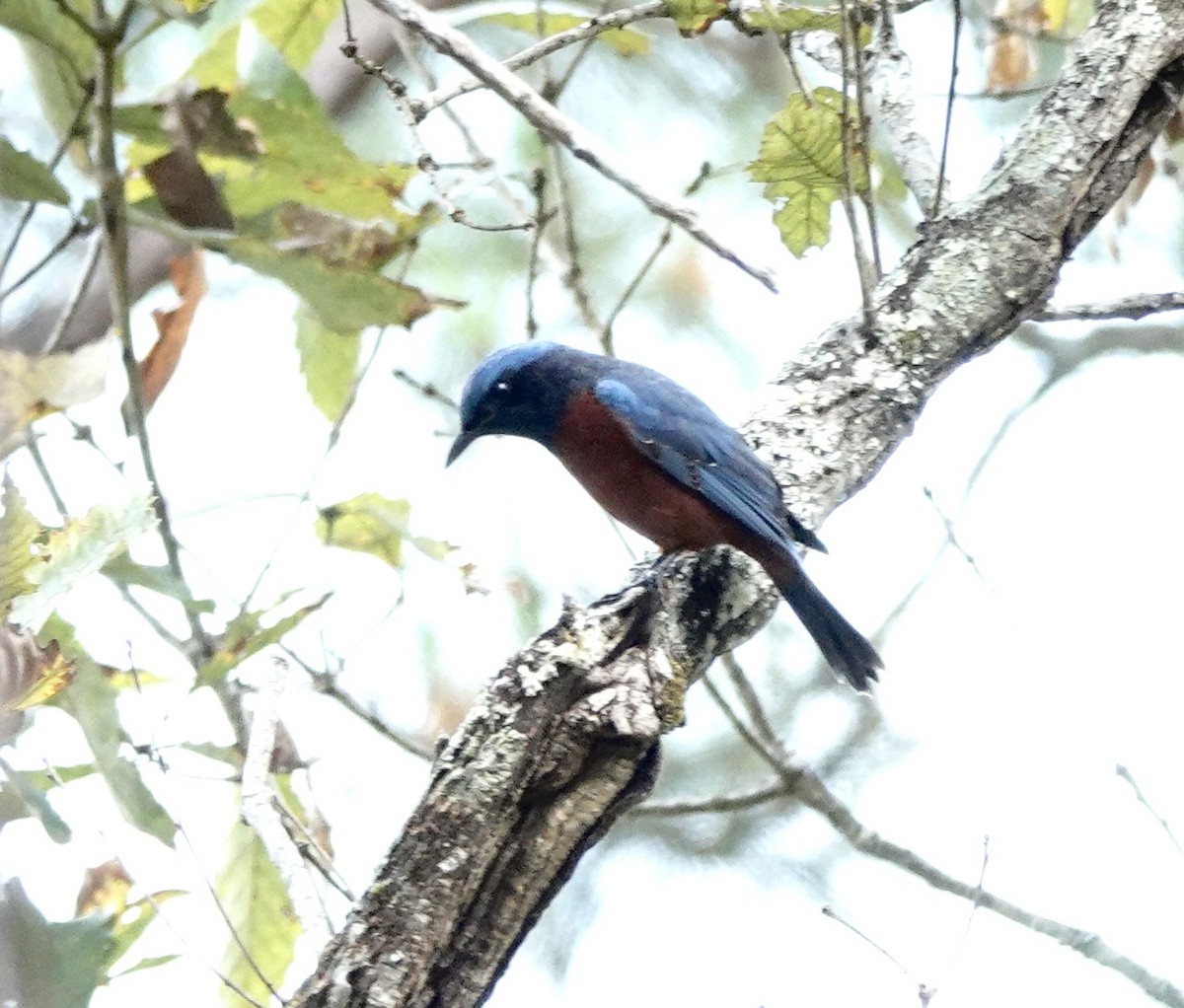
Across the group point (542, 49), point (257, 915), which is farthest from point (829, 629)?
point (542, 49)

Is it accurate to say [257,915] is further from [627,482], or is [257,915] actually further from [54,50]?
[54,50]

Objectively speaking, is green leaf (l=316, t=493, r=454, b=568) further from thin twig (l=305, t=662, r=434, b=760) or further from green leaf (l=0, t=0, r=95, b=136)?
green leaf (l=0, t=0, r=95, b=136)

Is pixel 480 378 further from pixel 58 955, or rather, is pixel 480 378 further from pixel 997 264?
pixel 58 955

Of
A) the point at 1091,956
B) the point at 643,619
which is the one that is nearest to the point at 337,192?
the point at 643,619

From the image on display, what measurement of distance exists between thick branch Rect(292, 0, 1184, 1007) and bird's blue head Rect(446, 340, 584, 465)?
107cm

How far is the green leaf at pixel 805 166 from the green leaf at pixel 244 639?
1.39 metres

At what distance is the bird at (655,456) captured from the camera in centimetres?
358

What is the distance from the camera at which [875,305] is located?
11.2ft

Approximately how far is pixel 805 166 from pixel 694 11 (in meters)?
0.43

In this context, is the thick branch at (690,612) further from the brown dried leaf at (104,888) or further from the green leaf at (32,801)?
the brown dried leaf at (104,888)

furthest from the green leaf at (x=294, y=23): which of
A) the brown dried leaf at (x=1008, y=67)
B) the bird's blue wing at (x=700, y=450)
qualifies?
the brown dried leaf at (x=1008, y=67)

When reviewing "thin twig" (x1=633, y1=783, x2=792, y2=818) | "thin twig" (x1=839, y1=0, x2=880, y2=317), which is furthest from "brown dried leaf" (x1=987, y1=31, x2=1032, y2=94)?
"thin twig" (x1=633, y1=783, x2=792, y2=818)

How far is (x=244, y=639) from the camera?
116 inches

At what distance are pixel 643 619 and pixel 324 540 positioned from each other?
1.20 meters
